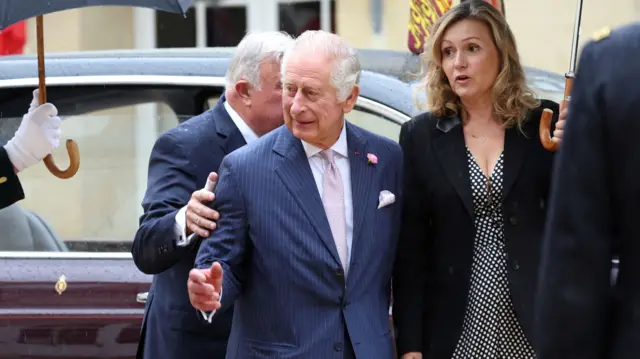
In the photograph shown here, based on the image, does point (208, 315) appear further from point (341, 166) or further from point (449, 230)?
point (449, 230)

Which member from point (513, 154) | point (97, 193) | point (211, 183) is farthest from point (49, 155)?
point (513, 154)

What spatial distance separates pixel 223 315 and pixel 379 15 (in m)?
8.40

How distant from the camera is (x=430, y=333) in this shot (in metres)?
3.58

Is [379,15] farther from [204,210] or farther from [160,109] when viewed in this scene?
[204,210]

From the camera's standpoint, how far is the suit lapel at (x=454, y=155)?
351 cm

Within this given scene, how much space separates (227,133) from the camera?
12.6 feet

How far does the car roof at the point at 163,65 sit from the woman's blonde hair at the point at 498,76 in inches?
35.5

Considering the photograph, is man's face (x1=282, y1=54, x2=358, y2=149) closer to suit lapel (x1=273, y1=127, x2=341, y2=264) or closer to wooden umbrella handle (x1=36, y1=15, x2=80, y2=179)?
suit lapel (x1=273, y1=127, x2=341, y2=264)

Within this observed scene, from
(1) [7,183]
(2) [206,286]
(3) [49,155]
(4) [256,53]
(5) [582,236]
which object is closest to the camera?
(5) [582,236]

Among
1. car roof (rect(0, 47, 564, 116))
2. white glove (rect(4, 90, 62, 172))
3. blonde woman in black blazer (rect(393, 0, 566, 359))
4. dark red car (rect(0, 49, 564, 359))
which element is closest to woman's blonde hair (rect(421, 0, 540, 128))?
blonde woman in black blazer (rect(393, 0, 566, 359))

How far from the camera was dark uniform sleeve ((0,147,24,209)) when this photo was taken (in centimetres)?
403

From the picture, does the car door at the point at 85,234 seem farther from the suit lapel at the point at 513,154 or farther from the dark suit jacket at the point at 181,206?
the suit lapel at the point at 513,154

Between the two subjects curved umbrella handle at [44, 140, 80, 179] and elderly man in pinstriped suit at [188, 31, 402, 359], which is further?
curved umbrella handle at [44, 140, 80, 179]

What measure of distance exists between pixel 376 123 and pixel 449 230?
1.04 meters
